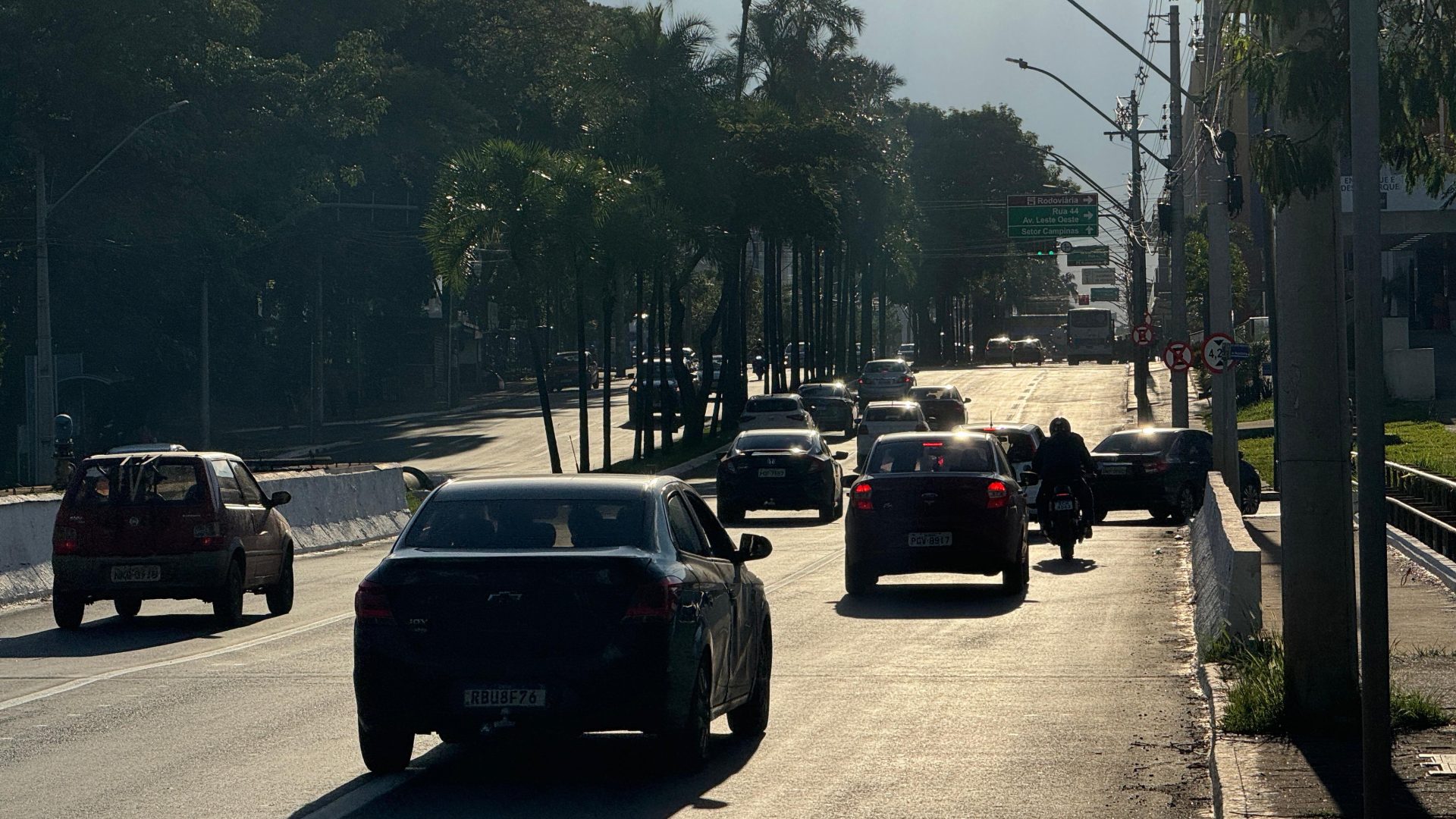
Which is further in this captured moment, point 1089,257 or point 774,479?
point 1089,257

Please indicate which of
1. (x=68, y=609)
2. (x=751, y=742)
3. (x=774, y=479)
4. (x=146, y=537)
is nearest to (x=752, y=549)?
(x=751, y=742)

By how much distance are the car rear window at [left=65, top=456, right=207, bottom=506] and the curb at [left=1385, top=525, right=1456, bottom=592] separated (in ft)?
36.1

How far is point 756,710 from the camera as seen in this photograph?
10.7 meters

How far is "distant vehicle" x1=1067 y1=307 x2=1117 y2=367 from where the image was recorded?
11138 cm

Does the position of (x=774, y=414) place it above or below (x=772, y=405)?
below

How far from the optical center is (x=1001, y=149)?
119 meters

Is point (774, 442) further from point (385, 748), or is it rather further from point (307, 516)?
point (385, 748)

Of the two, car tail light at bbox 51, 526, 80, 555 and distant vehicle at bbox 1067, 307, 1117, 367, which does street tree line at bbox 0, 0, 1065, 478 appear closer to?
distant vehicle at bbox 1067, 307, 1117, 367

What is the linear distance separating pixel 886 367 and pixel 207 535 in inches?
2240

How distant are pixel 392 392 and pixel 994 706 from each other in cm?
8108

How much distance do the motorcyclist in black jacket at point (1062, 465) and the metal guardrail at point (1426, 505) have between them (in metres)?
3.56

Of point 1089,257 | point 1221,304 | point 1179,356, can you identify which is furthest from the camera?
point 1089,257

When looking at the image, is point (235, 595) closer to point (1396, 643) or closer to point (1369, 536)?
point (1396, 643)

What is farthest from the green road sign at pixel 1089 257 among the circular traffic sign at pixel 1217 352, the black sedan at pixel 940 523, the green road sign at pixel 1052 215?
the black sedan at pixel 940 523
